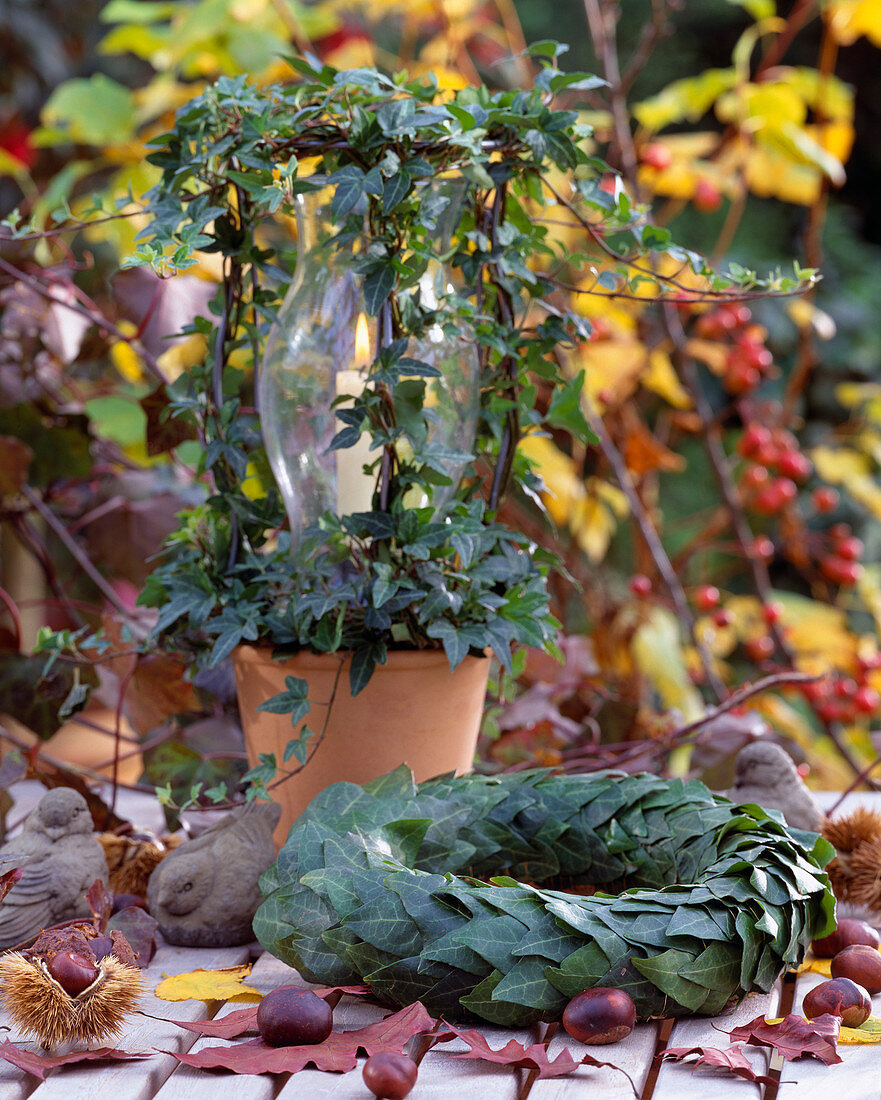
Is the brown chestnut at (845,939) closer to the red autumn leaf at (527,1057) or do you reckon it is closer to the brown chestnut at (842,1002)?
the brown chestnut at (842,1002)

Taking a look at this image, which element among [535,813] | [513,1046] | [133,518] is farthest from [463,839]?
[133,518]

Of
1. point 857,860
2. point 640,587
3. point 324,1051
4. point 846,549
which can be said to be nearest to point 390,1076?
point 324,1051

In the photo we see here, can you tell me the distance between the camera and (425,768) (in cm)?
78

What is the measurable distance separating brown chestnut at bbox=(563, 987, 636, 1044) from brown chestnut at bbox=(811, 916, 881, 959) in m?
0.19

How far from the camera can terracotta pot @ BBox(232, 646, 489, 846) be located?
758 millimetres

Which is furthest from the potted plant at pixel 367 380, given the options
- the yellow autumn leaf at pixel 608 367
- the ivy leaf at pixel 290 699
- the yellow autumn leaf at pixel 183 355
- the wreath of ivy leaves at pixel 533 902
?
the yellow autumn leaf at pixel 608 367

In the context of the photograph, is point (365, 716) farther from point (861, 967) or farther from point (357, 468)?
point (861, 967)

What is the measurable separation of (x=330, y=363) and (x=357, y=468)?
77 mm

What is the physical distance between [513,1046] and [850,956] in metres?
0.23

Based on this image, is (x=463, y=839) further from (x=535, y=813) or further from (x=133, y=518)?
(x=133, y=518)

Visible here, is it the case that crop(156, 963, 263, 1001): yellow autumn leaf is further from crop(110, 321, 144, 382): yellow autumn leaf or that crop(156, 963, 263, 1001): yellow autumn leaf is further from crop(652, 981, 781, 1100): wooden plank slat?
crop(110, 321, 144, 382): yellow autumn leaf

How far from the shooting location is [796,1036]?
0.53 metres

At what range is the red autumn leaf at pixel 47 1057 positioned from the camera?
51cm

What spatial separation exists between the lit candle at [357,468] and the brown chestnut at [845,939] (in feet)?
1.33
